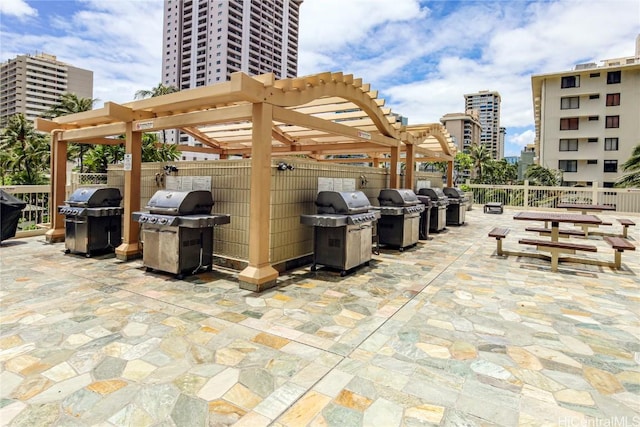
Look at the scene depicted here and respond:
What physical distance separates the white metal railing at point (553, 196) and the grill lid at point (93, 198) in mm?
18121

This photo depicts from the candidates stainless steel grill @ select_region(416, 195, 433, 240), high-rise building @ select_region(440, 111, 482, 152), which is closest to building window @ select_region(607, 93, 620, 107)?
stainless steel grill @ select_region(416, 195, 433, 240)

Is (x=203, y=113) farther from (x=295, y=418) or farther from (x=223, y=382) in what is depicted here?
(x=295, y=418)

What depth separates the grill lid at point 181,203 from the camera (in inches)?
194

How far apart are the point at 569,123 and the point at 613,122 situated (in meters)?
3.28

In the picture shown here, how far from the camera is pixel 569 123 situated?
32.7 metres

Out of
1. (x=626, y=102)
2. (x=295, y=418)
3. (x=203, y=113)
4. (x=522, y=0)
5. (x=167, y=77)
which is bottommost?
(x=295, y=418)

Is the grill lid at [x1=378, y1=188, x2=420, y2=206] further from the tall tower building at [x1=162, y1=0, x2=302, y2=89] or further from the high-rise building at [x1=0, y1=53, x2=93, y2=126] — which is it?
the high-rise building at [x1=0, y1=53, x2=93, y2=126]

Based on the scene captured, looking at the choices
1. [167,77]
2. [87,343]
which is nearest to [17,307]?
[87,343]

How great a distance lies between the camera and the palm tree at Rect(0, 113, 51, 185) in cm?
2625

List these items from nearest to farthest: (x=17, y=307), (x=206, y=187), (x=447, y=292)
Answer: (x=17, y=307) → (x=447, y=292) → (x=206, y=187)

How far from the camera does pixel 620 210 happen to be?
1595cm

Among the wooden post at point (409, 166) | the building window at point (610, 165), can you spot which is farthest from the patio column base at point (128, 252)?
the building window at point (610, 165)

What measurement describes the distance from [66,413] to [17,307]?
2418 mm

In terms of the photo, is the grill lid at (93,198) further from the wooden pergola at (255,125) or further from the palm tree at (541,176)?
the palm tree at (541,176)
